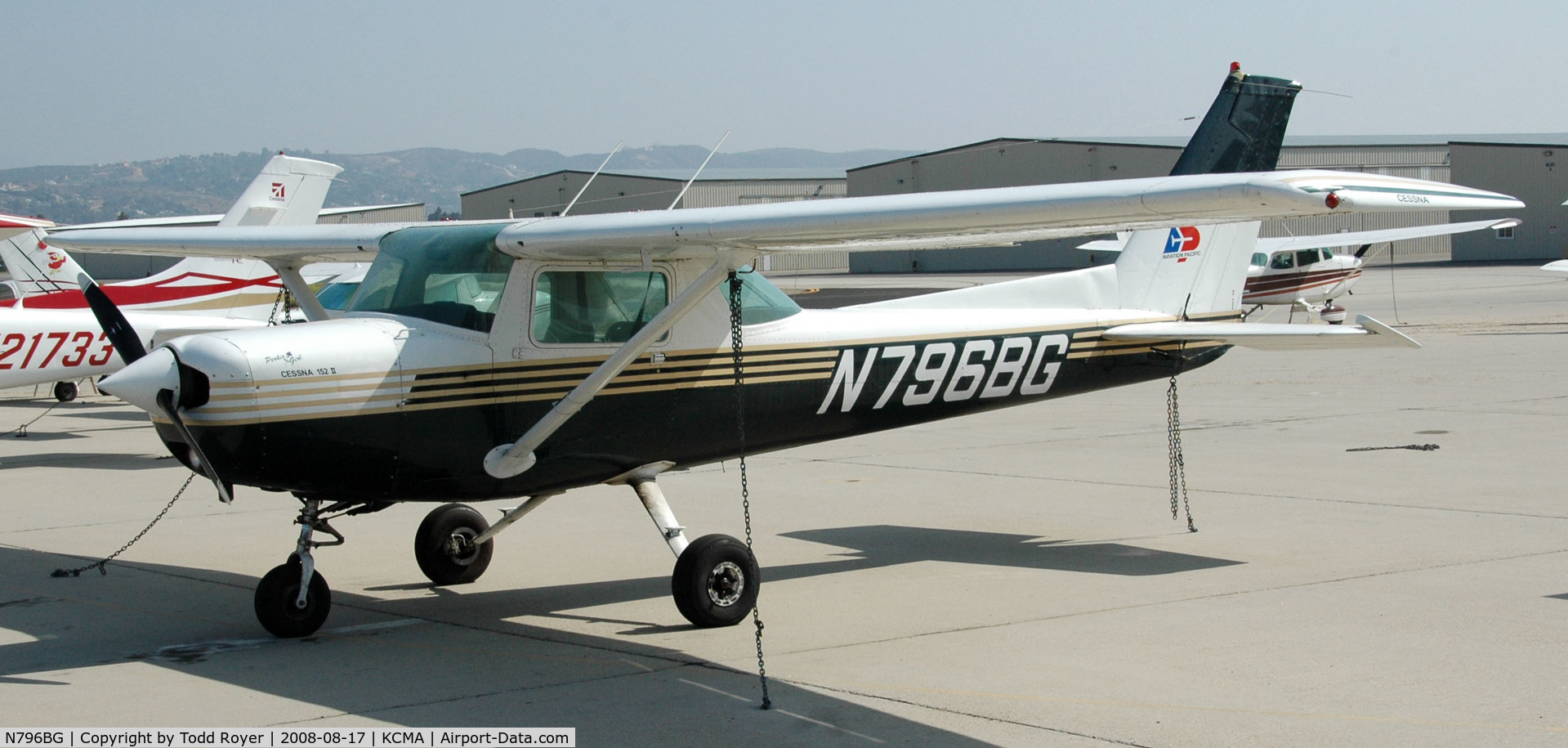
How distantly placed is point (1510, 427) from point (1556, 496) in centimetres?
421

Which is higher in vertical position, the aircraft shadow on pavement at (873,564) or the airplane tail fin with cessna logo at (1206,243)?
the airplane tail fin with cessna logo at (1206,243)

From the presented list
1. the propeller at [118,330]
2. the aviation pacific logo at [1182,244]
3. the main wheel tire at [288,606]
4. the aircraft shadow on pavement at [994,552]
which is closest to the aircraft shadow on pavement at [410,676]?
the main wheel tire at [288,606]

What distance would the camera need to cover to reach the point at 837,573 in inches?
345

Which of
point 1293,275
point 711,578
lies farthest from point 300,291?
point 1293,275

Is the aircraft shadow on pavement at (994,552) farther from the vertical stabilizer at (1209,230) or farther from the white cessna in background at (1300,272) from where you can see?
the white cessna in background at (1300,272)

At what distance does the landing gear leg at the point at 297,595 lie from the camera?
23.7 feet

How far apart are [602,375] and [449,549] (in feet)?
7.98

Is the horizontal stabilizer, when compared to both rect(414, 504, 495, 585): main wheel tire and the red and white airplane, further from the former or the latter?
the red and white airplane

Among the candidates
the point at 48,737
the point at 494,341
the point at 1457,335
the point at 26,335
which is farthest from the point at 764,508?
the point at 1457,335

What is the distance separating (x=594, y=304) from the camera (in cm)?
733

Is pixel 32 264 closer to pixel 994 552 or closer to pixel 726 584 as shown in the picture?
pixel 994 552

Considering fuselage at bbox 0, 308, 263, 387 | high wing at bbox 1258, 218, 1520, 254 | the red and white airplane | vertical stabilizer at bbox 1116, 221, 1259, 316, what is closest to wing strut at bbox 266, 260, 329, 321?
vertical stabilizer at bbox 1116, 221, 1259, 316
